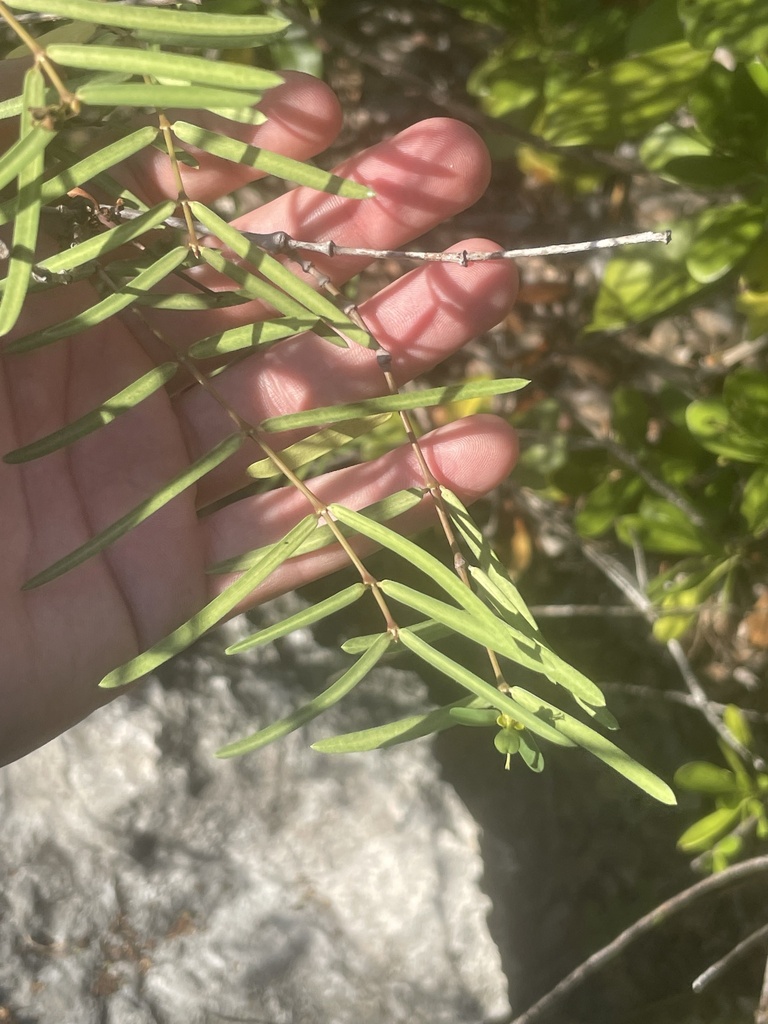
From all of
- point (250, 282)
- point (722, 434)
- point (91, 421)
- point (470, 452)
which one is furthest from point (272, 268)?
point (722, 434)

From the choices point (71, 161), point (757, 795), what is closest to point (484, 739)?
point (757, 795)

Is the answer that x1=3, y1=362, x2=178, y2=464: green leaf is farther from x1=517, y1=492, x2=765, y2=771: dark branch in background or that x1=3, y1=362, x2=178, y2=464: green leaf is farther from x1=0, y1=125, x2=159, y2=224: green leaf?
x1=517, y1=492, x2=765, y2=771: dark branch in background

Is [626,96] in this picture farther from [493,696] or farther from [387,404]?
[493,696]

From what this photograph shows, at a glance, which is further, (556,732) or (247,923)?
(247,923)

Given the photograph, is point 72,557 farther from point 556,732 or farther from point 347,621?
point 347,621

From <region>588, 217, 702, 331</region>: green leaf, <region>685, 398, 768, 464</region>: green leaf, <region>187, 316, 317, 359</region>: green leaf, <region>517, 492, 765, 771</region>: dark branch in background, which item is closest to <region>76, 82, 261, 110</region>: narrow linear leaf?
<region>187, 316, 317, 359</region>: green leaf

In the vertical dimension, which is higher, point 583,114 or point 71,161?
point 71,161

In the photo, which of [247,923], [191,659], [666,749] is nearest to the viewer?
[247,923]
